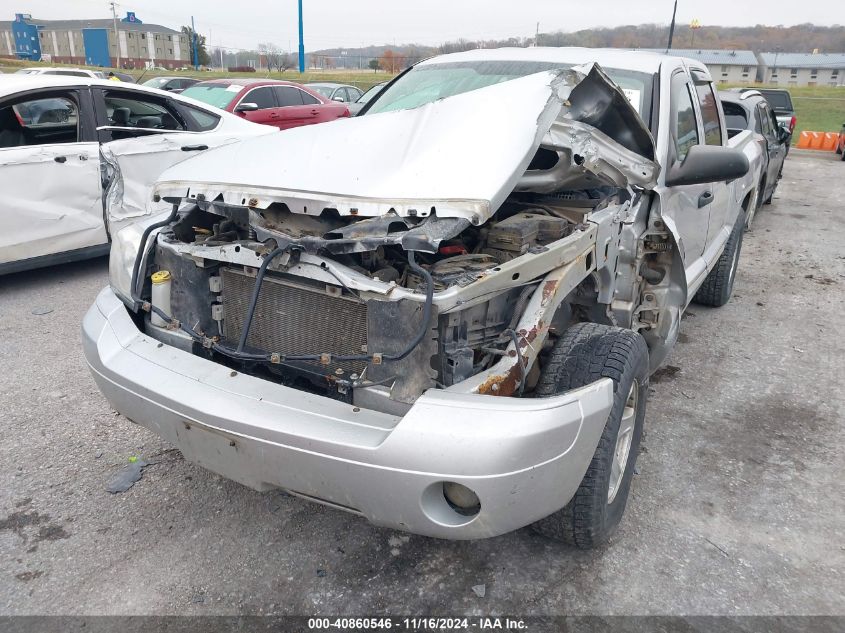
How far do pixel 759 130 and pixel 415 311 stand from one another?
23.7ft

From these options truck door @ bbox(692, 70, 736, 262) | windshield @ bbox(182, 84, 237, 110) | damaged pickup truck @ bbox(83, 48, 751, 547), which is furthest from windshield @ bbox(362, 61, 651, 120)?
windshield @ bbox(182, 84, 237, 110)

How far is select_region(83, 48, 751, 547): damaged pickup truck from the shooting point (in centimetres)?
194

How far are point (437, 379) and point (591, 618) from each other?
962 millimetres

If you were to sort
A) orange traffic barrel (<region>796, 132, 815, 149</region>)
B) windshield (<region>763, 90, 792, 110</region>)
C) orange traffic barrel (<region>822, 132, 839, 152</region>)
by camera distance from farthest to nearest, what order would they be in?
1. orange traffic barrel (<region>796, 132, 815, 149</region>)
2. orange traffic barrel (<region>822, 132, 839, 152</region>)
3. windshield (<region>763, 90, 792, 110</region>)

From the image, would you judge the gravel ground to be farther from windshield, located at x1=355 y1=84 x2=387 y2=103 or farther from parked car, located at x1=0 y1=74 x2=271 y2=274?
windshield, located at x1=355 y1=84 x2=387 y2=103

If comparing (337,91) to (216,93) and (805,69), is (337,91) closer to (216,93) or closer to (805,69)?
(216,93)

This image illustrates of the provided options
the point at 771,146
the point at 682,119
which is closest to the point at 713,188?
the point at 682,119

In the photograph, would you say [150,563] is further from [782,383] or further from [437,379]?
[782,383]

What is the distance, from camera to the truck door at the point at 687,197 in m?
3.49

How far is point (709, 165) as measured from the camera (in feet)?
10.2

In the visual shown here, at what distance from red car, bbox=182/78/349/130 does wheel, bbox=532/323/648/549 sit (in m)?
8.87

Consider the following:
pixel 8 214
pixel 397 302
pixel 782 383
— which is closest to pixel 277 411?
pixel 397 302

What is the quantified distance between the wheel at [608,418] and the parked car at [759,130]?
442cm

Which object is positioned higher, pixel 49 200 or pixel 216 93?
pixel 216 93
